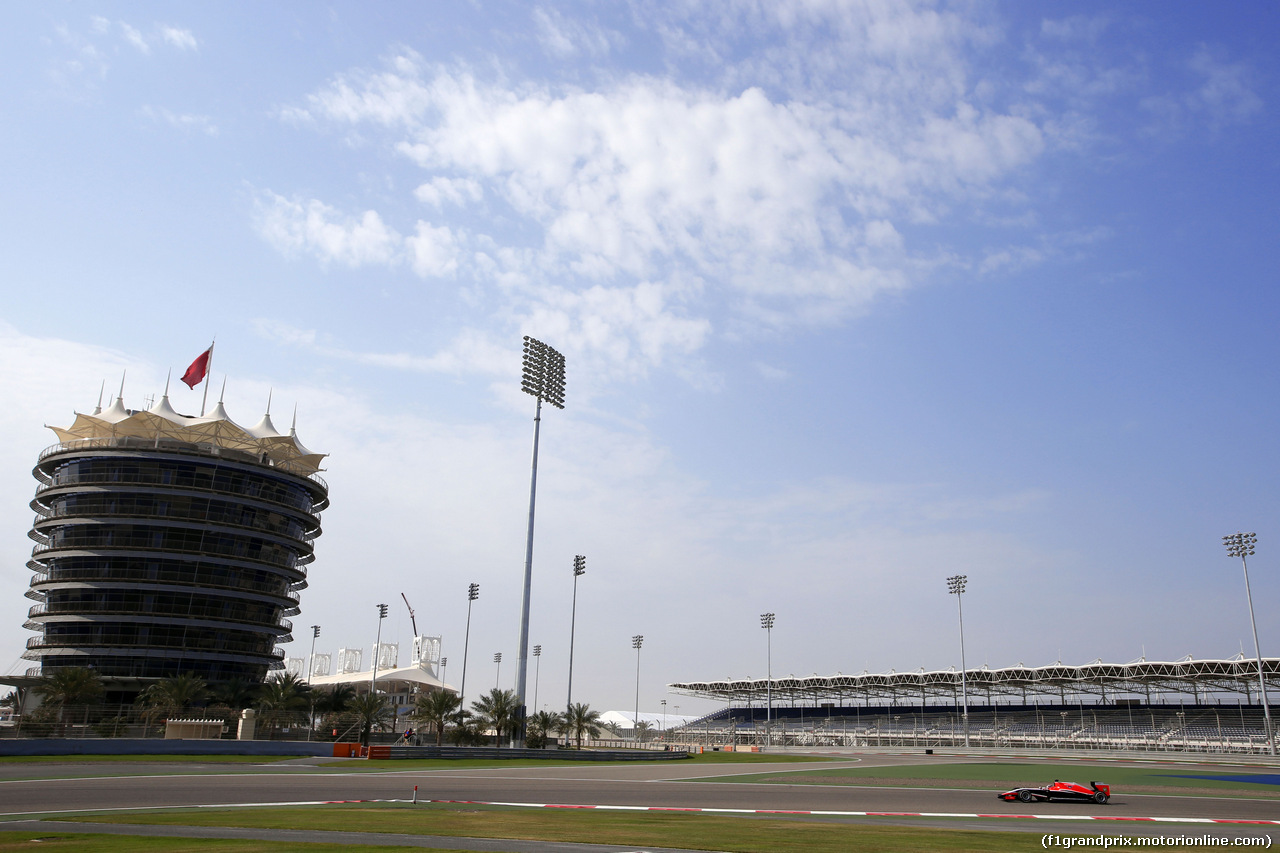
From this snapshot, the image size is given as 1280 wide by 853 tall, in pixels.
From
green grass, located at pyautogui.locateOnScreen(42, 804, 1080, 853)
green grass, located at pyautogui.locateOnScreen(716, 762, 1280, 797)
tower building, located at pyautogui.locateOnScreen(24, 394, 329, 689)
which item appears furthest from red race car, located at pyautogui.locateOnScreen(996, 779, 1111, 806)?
tower building, located at pyautogui.locateOnScreen(24, 394, 329, 689)

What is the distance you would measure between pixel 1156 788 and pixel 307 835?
34.0m

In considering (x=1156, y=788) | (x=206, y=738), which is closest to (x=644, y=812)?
(x=1156, y=788)

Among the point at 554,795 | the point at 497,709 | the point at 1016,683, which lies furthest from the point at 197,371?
the point at 1016,683

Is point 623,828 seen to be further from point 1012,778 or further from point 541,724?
point 541,724

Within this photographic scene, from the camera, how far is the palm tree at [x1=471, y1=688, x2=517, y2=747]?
61.3 metres

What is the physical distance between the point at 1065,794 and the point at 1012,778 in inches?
530

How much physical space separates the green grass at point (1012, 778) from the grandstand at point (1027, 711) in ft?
122

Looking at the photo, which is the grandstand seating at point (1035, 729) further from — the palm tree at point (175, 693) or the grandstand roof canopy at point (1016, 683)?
the palm tree at point (175, 693)

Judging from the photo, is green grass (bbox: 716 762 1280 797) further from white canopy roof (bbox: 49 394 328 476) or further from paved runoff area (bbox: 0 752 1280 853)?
white canopy roof (bbox: 49 394 328 476)

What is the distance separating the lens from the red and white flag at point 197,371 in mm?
79438

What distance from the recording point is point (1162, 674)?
94062 mm

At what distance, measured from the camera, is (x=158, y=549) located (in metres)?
79.1

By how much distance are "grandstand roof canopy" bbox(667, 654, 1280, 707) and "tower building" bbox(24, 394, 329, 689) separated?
58267 millimetres

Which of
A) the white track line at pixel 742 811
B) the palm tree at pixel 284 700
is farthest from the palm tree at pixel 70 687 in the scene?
the white track line at pixel 742 811
